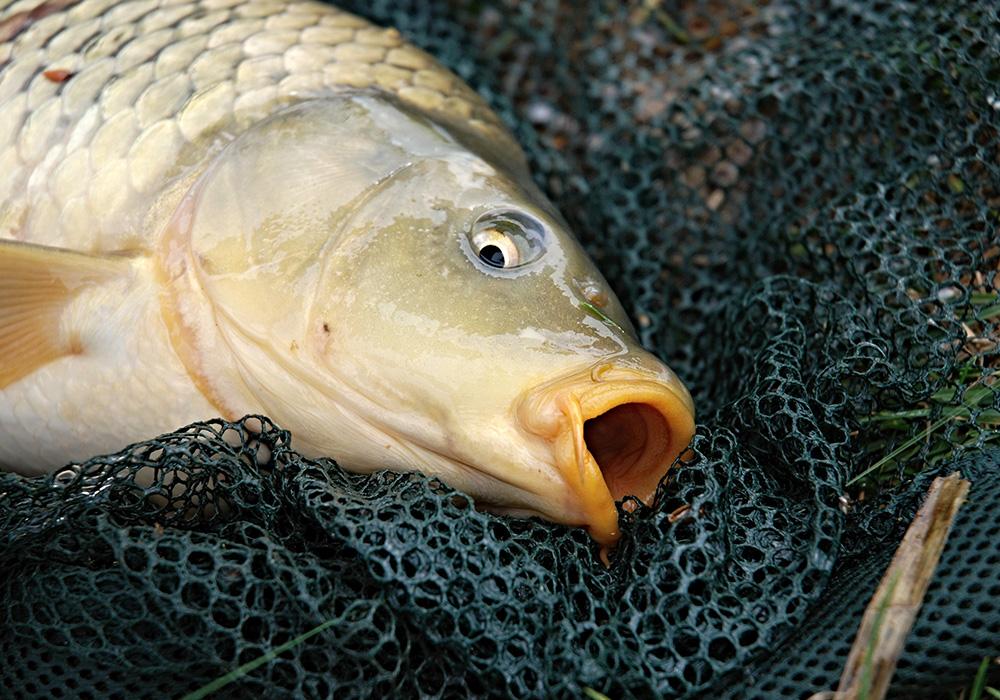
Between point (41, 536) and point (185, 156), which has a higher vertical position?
point (185, 156)

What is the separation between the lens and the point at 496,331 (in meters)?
1.43

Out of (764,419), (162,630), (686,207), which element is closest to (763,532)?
(764,419)

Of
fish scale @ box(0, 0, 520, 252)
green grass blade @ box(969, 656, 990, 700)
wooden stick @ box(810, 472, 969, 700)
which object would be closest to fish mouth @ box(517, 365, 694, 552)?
wooden stick @ box(810, 472, 969, 700)

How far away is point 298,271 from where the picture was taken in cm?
155

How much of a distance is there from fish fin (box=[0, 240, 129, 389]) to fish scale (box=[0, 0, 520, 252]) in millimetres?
72

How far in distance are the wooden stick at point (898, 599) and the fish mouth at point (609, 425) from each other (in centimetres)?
31

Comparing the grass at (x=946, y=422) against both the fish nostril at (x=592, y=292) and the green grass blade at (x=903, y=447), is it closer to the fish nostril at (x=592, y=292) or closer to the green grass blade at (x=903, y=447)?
the green grass blade at (x=903, y=447)

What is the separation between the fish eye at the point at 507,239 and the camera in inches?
59.5

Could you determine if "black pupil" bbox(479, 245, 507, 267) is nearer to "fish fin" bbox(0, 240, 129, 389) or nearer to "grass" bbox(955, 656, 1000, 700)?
"fish fin" bbox(0, 240, 129, 389)

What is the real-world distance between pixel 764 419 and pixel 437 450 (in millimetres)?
481

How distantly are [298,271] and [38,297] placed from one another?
16.6 inches

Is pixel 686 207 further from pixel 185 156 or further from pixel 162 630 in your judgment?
pixel 162 630

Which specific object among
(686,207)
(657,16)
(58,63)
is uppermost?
(58,63)

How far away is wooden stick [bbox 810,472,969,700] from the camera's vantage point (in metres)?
1.24
